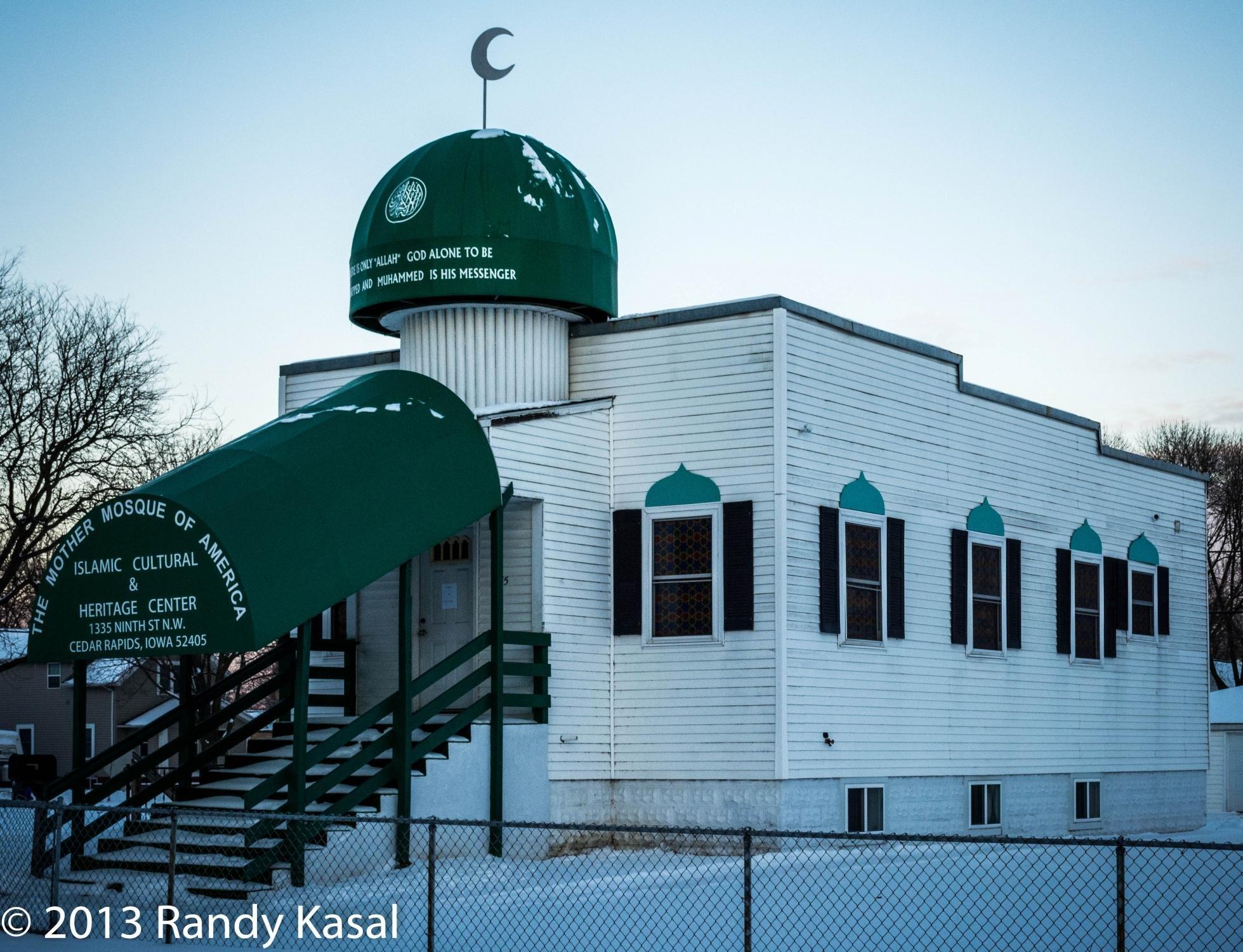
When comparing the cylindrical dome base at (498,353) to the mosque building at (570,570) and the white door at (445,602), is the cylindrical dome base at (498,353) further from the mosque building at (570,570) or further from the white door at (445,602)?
the white door at (445,602)

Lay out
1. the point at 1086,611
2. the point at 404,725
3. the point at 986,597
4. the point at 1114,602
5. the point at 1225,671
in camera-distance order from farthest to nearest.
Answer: the point at 1225,671, the point at 1114,602, the point at 1086,611, the point at 986,597, the point at 404,725

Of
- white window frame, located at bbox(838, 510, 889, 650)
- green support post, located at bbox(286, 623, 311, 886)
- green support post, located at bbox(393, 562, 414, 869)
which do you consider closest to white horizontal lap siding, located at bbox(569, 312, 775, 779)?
white window frame, located at bbox(838, 510, 889, 650)

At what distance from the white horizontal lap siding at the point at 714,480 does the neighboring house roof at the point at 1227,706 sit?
67.3 feet

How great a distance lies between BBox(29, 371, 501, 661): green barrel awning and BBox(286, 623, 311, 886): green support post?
54 cm

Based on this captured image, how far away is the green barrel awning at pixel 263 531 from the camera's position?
14.0m

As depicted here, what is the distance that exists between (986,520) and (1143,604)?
508 centimetres

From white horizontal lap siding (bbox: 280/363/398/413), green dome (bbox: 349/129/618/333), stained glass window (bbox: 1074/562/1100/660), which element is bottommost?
stained glass window (bbox: 1074/562/1100/660)

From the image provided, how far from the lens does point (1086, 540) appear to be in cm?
2406

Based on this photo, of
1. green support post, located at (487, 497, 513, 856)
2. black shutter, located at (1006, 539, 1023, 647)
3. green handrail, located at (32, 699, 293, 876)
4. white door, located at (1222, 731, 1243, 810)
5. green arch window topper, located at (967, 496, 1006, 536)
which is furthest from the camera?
white door, located at (1222, 731, 1243, 810)

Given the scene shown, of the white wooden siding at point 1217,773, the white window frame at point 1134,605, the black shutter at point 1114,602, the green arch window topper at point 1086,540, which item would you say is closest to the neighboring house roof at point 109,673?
the white wooden siding at point 1217,773

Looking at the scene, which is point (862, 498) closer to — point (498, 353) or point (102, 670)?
point (498, 353)

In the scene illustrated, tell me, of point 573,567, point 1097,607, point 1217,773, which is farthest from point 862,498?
point 1217,773

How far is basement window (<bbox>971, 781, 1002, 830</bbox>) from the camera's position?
21.3m

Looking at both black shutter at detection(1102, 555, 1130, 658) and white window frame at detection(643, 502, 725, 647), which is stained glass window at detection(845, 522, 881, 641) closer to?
white window frame at detection(643, 502, 725, 647)
